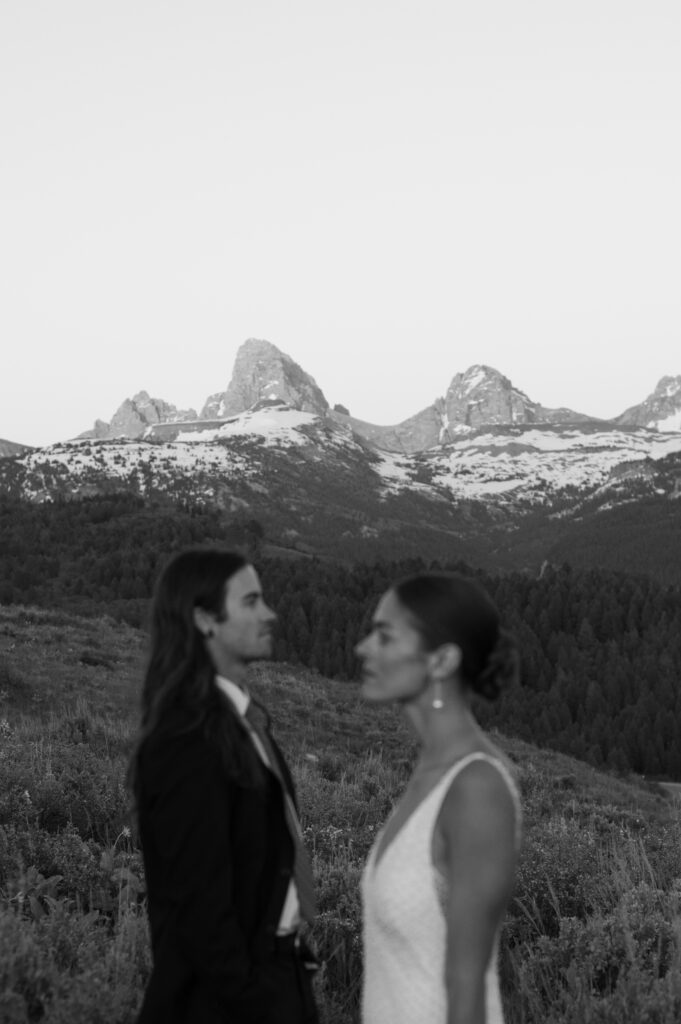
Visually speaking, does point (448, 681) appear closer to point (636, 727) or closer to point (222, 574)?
point (222, 574)

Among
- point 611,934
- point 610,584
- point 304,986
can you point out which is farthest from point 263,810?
point 610,584

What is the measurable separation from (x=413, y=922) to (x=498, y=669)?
85 cm

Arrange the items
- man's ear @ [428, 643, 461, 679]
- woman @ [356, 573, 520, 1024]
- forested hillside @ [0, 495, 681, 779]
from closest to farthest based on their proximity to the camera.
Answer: woman @ [356, 573, 520, 1024]
man's ear @ [428, 643, 461, 679]
forested hillside @ [0, 495, 681, 779]

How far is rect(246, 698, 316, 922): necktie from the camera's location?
3588 mm

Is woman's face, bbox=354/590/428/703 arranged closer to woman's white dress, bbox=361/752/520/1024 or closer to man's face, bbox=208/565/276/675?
woman's white dress, bbox=361/752/520/1024

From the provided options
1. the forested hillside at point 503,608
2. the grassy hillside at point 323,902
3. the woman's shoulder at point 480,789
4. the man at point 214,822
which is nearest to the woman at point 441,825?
the woman's shoulder at point 480,789

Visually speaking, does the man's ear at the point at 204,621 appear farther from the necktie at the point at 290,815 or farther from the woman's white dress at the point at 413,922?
the woman's white dress at the point at 413,922

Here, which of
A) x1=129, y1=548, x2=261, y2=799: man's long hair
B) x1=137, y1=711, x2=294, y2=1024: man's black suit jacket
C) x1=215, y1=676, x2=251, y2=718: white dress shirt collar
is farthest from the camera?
x1=215, y1=676, x2=251, y2=718: white dress shirt collar

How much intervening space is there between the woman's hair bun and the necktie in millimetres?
938

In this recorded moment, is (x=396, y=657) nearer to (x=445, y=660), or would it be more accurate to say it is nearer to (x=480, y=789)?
(x=445, y=660)

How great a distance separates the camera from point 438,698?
121 inches

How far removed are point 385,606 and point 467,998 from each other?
47.9 inches

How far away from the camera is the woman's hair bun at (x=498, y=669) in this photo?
3.04 m

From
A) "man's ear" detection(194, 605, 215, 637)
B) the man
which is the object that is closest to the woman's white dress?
the man
